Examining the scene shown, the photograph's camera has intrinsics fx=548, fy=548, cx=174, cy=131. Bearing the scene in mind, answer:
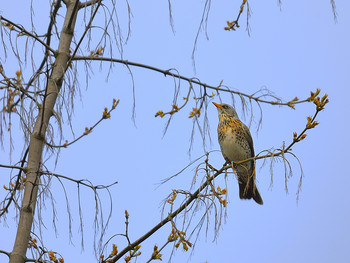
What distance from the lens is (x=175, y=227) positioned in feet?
11.9

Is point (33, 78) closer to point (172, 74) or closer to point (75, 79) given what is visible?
point (75, 79)

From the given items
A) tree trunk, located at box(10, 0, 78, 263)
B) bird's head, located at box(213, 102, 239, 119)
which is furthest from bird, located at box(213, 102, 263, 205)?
tree trunk, located at box(10, 0, 78, 263)

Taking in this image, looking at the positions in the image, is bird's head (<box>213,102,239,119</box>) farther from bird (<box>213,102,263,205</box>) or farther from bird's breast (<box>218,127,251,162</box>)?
bird's breast (<box>218,127,251,162</box>)

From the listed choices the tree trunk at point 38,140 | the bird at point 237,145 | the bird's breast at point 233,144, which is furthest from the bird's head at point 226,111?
the tree trunk at point 38,140

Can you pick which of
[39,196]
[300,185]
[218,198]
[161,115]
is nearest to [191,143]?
[161,115]

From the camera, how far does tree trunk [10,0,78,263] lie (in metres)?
3.73

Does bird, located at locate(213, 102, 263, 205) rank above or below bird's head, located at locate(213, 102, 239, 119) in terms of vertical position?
below

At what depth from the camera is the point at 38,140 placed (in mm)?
3986

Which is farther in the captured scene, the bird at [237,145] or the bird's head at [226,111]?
the bird's head at [226,111]

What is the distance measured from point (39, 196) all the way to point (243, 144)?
131 inches

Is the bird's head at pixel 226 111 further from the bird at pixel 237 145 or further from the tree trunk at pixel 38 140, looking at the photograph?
the tree trunk at pixel 38 140

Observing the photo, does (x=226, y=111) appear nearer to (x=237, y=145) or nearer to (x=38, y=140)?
(x=237, y=145)

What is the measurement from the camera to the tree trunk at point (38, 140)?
12.2 feet

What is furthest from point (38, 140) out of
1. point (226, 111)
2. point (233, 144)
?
point (226, 111)
